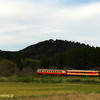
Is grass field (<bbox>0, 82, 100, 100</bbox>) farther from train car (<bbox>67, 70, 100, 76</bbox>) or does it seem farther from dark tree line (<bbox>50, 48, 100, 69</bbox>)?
→ dark tree line (<bbox>50, 48, 100, 69</bbox>)

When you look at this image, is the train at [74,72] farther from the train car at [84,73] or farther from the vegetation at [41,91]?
the vegetation at [41,91]

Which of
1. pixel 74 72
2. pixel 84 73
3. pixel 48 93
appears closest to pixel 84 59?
pixel 74 72

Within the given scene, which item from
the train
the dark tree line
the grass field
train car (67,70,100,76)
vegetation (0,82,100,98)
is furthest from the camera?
the dark tree line

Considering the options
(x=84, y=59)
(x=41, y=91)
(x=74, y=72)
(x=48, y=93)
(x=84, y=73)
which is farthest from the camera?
(x=84, y=59)

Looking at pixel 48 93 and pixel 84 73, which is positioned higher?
pixel 48 93

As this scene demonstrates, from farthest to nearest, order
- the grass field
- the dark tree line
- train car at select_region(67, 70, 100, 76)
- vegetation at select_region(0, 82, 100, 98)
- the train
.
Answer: the dark tree line, the train, train car at select_region(67, 70, 100, 76), vegetation at select_region(0, 82, 100, 98), the grass field

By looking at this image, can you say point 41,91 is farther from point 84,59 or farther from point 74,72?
point 84,59

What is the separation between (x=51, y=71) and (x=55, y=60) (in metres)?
40.1

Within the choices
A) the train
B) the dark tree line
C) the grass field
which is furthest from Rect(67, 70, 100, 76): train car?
the grass field

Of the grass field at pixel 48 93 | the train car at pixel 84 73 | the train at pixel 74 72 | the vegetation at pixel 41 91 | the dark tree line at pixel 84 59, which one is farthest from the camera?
the dark tree line at pixel 84 59

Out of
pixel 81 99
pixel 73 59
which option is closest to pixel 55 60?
pixel 73 59

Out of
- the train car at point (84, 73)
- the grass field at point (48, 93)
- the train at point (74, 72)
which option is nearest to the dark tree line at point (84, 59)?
the train at point (74, 72)

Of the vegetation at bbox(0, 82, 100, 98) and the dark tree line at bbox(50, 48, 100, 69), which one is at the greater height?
the dark tree line at bbox(50, 48, 100, 69)

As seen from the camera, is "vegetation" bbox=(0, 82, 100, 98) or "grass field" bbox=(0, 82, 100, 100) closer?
"grass field" bbox=(0, 82, 100, 100)
